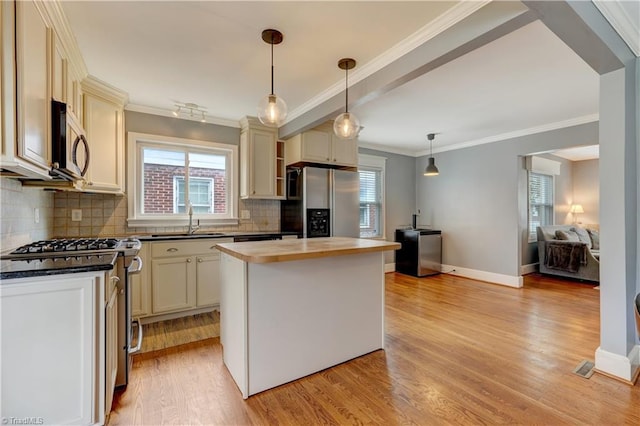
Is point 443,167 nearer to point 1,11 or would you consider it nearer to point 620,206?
point 620,206

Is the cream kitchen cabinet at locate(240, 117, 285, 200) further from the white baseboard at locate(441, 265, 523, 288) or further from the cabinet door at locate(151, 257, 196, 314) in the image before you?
the white baseboard at locate(441, 265, 523, 288)

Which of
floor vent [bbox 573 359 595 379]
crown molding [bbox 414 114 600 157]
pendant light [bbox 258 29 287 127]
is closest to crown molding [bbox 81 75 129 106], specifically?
pendant light [bbox 258 29 287 127]

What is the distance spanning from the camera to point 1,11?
1.31 meters

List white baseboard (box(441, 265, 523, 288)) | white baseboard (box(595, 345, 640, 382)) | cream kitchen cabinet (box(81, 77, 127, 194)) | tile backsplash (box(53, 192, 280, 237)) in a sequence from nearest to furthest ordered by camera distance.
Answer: white baseboard (box(595, 345, 640, 382)), cream kitchen cabinet (box(81, 77, 127, 194)), tile backsplash (box(53, 192, 280, 237)), white baseboard (box(441, 265, 523, 288))

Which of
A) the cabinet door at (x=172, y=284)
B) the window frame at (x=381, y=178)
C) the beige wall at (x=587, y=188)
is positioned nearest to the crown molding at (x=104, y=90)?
the cabinet door at (x=172, y=284)

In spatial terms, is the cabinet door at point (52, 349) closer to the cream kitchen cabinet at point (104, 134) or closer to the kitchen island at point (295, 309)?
the kitchen island at point (295, 309)

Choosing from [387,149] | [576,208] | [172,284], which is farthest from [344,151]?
[576,208]

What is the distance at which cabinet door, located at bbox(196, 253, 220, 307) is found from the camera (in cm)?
339

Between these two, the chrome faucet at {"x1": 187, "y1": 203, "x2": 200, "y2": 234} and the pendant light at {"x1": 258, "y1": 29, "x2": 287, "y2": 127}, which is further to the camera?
the chrome faucet at {"x1": 187, "y1": 203, "x2": 200, "y2": 234}

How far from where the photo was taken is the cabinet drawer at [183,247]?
316cm

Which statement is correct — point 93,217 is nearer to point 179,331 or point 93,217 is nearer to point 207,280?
point 207,280

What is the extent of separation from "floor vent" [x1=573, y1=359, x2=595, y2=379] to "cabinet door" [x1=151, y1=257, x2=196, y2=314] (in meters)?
3.48

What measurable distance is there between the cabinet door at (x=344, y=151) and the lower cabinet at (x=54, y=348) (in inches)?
130

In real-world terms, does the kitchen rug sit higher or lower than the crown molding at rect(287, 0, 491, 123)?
lower
